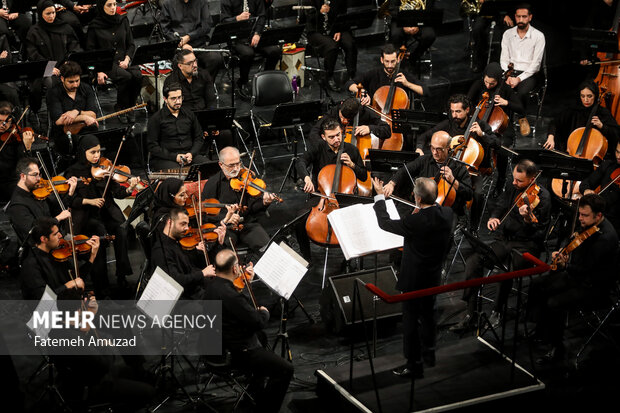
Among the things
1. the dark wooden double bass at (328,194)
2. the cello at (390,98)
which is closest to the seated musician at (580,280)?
the dark wooden double bass at (328,194)

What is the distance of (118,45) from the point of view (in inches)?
389

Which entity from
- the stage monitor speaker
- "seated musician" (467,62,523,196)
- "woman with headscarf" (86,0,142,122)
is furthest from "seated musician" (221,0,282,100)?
the stage monitor speaker

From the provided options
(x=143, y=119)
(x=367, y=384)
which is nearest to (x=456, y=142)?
(x=367, y=384)

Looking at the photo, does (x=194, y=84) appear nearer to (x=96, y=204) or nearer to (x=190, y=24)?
(x=190, y=24)

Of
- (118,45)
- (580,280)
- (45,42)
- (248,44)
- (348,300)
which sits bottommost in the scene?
(348,300)

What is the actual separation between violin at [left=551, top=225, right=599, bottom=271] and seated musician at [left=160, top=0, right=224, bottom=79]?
503 cm

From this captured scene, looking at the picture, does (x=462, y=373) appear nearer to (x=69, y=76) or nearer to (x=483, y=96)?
(x=483, y=96)

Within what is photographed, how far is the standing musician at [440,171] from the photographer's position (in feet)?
25.2

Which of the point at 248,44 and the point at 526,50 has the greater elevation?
the point at 248,44

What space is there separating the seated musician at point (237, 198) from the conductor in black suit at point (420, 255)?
5.66ft

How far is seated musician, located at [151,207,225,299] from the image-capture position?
22.3 ft

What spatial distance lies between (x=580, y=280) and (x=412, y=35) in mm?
4998

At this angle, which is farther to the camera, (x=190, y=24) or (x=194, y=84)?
(x=190, y=24)

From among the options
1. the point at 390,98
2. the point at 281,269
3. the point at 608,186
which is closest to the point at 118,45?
the point at 390,98
